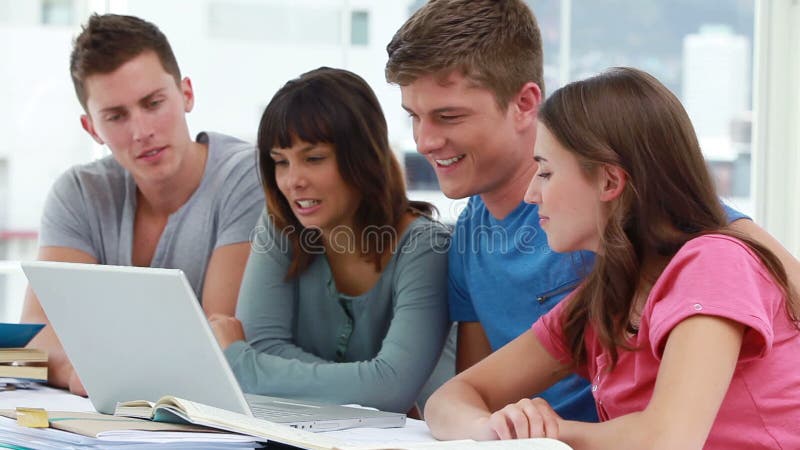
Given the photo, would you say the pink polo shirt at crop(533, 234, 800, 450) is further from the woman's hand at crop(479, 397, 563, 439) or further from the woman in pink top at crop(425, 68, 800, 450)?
the woman's hand at crop(479, 397, 563, 439)

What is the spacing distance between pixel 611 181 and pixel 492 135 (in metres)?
0.45

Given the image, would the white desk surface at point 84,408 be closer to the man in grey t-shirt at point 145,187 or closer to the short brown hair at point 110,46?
the man in grey t-shirt at point 145,187

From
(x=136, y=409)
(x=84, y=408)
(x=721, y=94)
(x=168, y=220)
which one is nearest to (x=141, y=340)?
(x=136, y=409)

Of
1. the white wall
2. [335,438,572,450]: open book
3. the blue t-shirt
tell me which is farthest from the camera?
the white wall

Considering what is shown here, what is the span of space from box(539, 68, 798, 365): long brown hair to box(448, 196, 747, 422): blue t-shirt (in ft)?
0.87

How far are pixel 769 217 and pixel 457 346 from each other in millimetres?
2057

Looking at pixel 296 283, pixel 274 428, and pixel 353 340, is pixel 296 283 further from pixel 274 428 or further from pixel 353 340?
pixel 274 428

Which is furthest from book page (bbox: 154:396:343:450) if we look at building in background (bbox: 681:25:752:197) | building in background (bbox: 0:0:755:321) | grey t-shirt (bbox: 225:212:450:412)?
building in background (bbox: 681:25:752:197)

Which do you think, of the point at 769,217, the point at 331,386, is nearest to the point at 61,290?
the point at 331,386

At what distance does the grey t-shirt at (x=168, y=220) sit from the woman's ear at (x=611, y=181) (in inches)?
38.7

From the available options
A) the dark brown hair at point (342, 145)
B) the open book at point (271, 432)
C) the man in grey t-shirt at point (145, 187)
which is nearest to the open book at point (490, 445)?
the open book at point (271, 432)

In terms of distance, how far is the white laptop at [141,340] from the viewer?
110 centimetres

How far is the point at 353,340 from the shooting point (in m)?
1.85

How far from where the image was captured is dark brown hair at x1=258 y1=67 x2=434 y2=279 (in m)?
1.79
